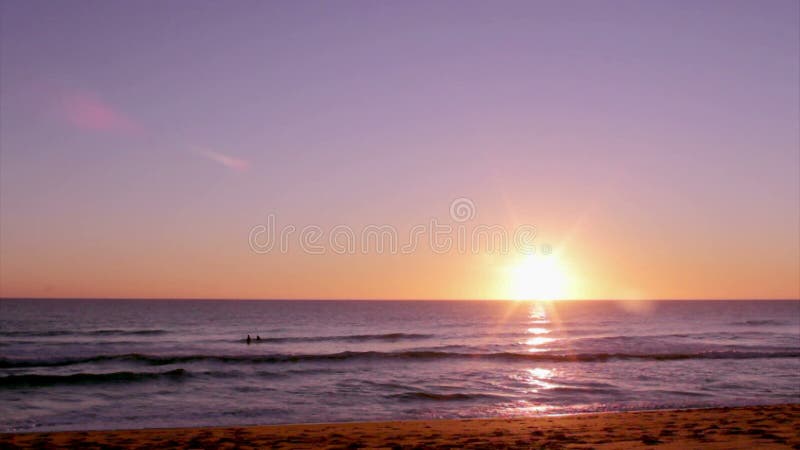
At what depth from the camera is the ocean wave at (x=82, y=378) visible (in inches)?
1000

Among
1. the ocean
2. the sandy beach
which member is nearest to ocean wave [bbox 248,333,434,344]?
the ocean

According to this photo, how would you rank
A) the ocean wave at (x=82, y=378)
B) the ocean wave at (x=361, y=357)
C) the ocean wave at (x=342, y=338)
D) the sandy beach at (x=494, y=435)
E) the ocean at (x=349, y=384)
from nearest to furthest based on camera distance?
the sandy beach at (x=494, y=435), the ocean at (x=349, y=384), the ocean wave at (x=82, y=378), the ocean wave at (x=361, y=357), the ocean wave at (x=342, y=338)

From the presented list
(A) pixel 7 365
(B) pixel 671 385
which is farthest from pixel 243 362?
(B) pixel 671 385

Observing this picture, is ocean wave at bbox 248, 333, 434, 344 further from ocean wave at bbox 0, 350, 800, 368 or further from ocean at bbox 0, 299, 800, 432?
ocean wave at bbox 0, 350, 800, 368

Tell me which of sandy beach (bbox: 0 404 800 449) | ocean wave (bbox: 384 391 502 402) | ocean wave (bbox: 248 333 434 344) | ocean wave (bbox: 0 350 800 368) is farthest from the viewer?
ocean wave (bbox: 248 333 434 344)

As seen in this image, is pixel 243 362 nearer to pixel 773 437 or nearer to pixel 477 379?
pixel 477 379

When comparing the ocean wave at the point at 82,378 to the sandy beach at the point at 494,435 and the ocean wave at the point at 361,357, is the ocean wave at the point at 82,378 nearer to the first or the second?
the ocean wave at the point at 361,357

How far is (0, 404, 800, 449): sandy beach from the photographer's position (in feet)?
40.3

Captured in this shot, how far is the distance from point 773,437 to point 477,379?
53.5 ft

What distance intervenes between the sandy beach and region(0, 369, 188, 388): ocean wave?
1287cm

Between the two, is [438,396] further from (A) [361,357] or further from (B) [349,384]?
(A) [361,357]

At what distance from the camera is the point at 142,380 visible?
27234 mm

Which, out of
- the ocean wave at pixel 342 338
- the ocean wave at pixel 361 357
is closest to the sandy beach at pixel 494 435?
the ocean wave at pixel 361 357

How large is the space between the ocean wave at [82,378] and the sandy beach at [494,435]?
507 inches
